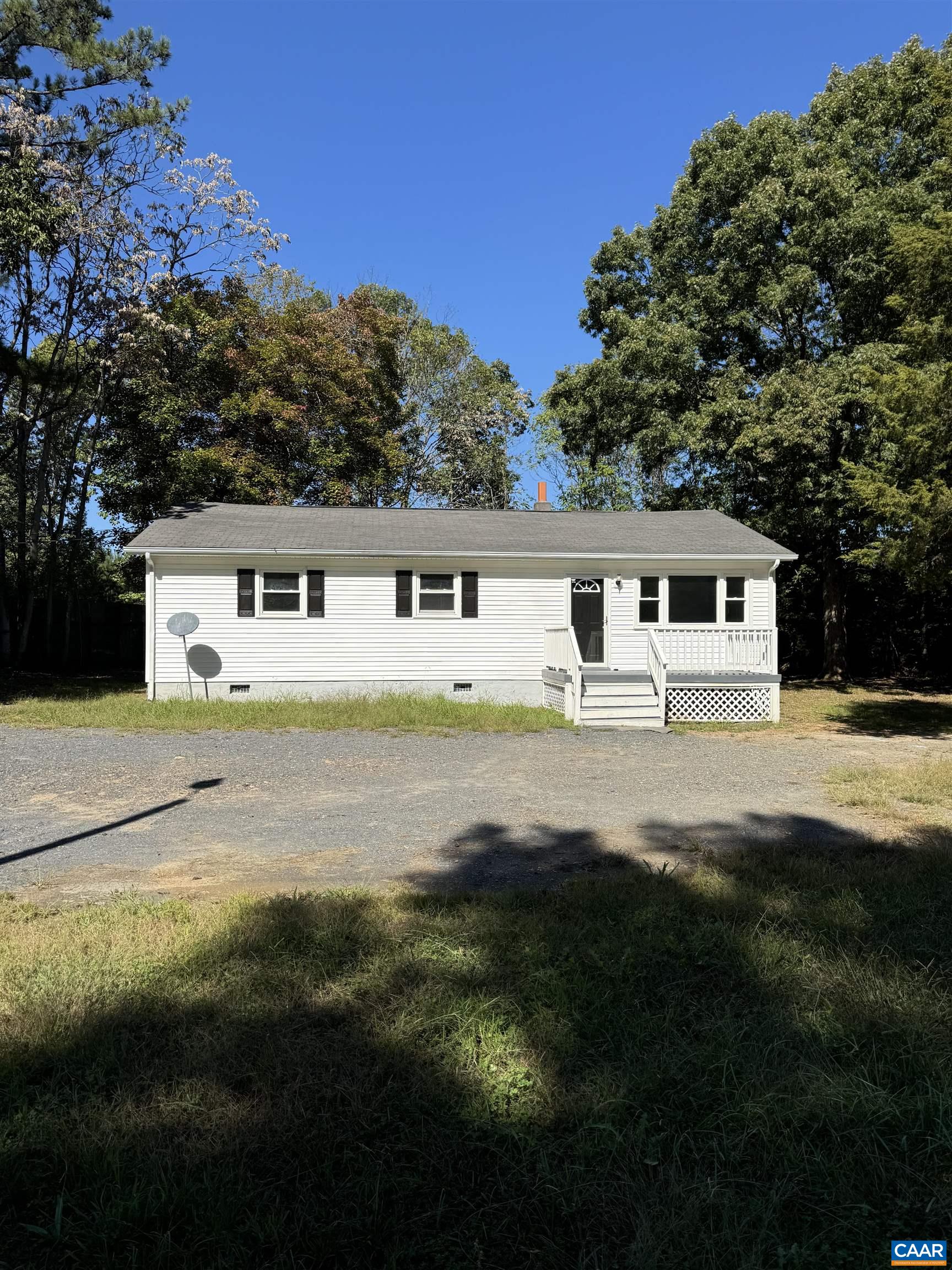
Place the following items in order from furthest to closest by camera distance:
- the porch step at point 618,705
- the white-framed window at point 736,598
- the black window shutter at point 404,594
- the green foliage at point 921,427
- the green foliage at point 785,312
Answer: the green foliage at point 785,312 → the white-framed window at point 736,598 → the black window shutter at point 404,594 → the porch step at point 618,705 → the green foliage at point 921,427

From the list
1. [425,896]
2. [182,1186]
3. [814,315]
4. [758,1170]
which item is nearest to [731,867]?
[425,896]

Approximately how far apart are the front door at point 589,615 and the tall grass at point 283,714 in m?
2.11

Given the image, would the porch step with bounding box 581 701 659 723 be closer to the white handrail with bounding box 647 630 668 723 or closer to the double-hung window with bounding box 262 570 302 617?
the white handrail with bounding box 647 630 668 723

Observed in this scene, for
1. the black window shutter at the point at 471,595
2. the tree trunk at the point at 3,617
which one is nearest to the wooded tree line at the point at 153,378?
the tree trunk at the point at 3,617

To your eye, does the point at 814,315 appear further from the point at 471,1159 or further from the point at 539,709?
the point at 471,1159

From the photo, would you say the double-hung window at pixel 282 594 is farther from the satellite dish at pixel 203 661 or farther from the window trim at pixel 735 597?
the window trim at pixel 735 597

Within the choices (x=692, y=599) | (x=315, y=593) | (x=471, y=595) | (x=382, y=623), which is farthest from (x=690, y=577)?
(x=315, y=593)

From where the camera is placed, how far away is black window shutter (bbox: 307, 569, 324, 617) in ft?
49.0

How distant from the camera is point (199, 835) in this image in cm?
606

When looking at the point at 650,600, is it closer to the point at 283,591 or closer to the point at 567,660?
the point at 567,660

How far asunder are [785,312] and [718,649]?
30.2ft

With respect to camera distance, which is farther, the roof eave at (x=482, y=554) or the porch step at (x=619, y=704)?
the roof eave at (x=482, y=554)

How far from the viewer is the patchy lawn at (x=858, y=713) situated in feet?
42.1

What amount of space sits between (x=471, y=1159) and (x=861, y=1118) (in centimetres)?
125
